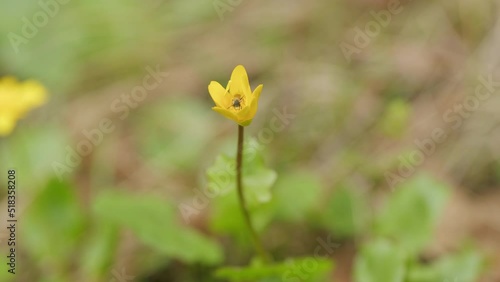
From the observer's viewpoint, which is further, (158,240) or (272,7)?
(272,7)

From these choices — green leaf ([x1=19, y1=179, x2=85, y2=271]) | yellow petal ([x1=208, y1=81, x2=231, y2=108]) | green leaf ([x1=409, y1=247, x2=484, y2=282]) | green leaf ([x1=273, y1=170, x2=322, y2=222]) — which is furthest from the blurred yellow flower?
green leaf ([x1=409, y1=247, x2=484, y2=282])

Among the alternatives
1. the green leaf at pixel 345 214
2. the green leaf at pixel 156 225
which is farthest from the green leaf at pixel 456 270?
the green leaf at pixel 156 225

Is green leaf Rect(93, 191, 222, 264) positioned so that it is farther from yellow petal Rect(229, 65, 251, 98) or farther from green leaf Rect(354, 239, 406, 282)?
yellow petal Rect(229, 65, 251, 98)

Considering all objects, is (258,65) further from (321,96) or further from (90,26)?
(90,26)

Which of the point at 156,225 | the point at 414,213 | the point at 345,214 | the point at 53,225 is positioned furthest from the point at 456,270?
the point at 53,225

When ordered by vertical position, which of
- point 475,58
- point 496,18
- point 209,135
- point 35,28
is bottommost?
point 209,135

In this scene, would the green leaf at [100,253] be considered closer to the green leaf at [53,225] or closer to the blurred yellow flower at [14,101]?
the green leaf at [53,225]

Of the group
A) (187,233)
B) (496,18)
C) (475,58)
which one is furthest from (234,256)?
(496,18)

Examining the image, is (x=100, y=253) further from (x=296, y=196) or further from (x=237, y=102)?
(x=237, y=102)
